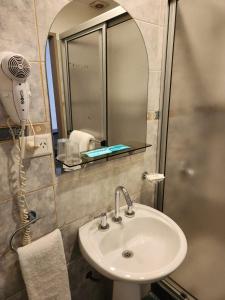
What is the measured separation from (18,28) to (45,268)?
0.96m

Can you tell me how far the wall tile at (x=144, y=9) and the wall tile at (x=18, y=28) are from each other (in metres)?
0.52

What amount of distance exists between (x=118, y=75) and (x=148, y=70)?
0.20m

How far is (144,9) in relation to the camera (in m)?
1.13

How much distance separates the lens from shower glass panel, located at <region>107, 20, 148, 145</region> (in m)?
1.15

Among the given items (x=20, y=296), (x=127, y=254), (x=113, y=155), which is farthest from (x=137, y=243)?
(x=20, y=296)

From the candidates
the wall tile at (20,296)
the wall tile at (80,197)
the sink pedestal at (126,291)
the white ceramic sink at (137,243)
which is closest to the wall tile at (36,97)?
the wall tile at (80,197)

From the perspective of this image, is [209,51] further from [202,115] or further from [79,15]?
[79,15]

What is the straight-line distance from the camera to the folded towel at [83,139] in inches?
41.0

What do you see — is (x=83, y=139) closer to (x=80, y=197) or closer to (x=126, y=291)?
(x=80, y=197)

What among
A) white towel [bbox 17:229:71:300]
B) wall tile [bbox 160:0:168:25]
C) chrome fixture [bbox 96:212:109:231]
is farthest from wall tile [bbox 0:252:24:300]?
wall tile [bbox 160:0:168:25]

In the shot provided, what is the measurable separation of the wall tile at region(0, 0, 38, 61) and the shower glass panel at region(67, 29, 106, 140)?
0.22 metres

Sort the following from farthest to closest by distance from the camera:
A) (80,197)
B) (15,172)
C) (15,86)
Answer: (80,197), (15,172), (15,86)

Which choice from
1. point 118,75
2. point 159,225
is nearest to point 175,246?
point 159,225

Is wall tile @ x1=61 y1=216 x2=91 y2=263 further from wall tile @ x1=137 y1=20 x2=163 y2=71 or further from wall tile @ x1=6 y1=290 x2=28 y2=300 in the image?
wall tile @ x1=137 y1=20 x2=163 y2=71
